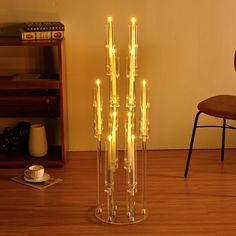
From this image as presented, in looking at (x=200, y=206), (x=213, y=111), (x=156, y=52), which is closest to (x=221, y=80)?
(x=156, y=52)

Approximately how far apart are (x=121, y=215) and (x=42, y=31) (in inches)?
47.0

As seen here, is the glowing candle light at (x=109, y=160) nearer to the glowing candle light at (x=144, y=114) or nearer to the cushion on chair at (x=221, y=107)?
the glowing candle light at (x=144, y=114)

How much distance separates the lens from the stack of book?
121 inches

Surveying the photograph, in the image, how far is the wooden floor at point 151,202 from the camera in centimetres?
243

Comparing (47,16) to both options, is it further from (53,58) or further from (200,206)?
(200,206)

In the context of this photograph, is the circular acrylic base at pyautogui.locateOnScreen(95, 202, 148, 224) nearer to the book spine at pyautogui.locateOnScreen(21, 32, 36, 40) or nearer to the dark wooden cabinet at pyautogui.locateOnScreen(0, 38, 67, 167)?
the dark wooden cabinet at pyautogui.locateOnScreen(0, 38, 67, 167)

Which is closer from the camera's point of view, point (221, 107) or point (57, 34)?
point (221, 107)

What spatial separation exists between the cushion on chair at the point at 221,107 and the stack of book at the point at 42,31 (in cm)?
93

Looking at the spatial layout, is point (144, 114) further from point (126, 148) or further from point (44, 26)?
point (44, 26)

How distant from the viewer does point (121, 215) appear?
2.56 metres

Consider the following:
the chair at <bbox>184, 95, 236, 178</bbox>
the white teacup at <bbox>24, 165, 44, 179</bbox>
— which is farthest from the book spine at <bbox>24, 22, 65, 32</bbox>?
the chair at <bbox>184, 95, 236, 178</bbox>

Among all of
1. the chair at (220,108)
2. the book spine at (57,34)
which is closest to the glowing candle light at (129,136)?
the chair at (220,108)

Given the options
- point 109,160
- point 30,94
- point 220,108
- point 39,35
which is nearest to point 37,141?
point 30,94

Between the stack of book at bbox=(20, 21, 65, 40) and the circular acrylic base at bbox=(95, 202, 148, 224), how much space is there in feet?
3.55
